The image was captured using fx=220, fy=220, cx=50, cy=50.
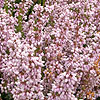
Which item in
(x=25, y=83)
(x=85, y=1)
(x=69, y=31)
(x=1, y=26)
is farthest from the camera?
(x=85, y=1)

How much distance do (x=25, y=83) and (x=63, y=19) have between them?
200cm

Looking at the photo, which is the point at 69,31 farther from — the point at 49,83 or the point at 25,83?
the point at 25,83

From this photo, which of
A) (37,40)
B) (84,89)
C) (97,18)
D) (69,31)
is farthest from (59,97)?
(97,18)

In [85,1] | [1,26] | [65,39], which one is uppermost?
[85,1]

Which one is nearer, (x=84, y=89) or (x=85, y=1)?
(x=84, y=89)

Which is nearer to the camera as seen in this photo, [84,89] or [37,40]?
[84,89]

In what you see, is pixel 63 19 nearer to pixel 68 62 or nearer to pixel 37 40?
pixel 37 40

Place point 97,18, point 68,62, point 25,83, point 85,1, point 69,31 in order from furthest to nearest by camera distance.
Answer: point 85,1 < point 97,18 < point 69,31 < point 68,62 < point 25,83

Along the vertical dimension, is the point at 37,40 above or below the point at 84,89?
above

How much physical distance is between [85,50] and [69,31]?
0.53m

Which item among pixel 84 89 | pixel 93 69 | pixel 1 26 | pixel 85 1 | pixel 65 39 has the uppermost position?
pixel 85 1

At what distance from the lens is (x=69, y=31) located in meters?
4.45

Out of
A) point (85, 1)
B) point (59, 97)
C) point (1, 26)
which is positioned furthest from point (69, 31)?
point (85, 1)

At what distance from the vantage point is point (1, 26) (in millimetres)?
4098
